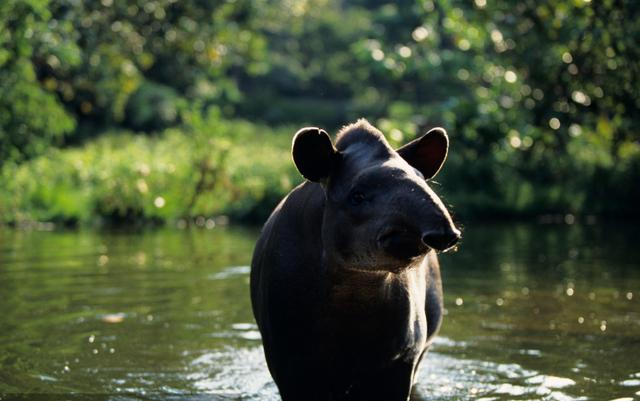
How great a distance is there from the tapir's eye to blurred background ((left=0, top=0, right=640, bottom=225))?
1027 centimetres

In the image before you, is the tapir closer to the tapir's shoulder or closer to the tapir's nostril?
the tapir's shoulder

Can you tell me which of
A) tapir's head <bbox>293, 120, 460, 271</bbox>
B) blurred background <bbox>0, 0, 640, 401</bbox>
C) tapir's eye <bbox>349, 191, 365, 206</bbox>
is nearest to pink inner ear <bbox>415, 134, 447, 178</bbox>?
tapir's head <bbox>293, 120, 460, 271</bbox>

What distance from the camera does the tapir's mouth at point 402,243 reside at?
14.2ft

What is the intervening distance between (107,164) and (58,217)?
2643mm

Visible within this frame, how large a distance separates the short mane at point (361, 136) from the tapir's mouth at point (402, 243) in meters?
0.73

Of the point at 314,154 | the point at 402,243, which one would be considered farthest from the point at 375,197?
the point at 314,154

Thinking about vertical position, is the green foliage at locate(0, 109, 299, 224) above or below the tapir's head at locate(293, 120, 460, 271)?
below

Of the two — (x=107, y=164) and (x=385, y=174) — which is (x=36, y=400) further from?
(x=107, y=164)

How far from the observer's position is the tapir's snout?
13.4ft

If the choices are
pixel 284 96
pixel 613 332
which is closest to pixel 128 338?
pixel 613 332

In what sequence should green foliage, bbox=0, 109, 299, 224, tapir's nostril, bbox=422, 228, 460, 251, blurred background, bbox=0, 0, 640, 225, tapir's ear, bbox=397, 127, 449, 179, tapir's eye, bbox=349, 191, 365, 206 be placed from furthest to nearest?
green foliage, bbox=0, 109, 299, 224 < blurred background, bbox=0, 0, 640, 225 < tapir's ear, bbox=397, 127, 449, 179 < tapir's eye, bbox=349, 191, 365, 206 < tapir's nostril, bbox=422, 228, 460, 251

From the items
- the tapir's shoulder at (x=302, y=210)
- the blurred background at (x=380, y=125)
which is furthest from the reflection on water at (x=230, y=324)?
the blurred background at (x=380, y=125)

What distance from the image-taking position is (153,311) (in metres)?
9.91

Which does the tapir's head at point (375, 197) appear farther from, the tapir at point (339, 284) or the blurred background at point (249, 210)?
the blurred background at point (249, 210)
